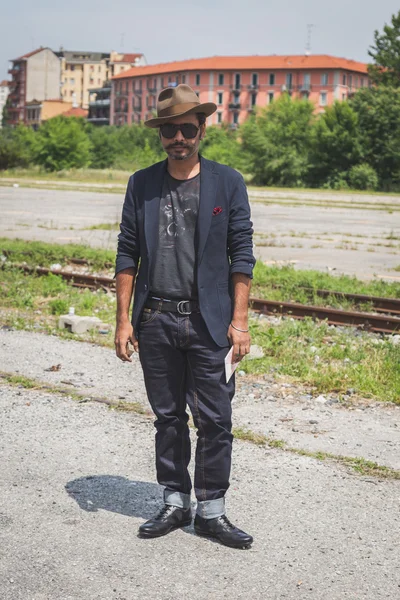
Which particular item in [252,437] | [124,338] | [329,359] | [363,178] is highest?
[363,178]

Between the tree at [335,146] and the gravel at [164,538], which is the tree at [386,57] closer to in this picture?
the tree at [335,146]

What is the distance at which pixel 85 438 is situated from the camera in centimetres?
652

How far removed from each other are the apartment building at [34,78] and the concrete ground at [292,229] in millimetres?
147147

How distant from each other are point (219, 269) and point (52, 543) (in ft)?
5.13

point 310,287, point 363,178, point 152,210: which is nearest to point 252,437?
point 152,210

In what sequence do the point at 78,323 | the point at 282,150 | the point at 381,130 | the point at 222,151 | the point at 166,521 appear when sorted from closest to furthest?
the point at 166,521
the point at 78,323
the point at 381,130
the point at 282,150
the point at 222,151

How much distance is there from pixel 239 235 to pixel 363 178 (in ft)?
213

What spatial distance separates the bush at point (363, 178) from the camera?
67.8 m

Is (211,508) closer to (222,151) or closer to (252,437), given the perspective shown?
(252,437)

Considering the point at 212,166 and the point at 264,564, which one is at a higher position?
the point at 212,166

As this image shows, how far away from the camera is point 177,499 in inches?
195

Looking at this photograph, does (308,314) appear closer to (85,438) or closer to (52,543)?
(85,438)

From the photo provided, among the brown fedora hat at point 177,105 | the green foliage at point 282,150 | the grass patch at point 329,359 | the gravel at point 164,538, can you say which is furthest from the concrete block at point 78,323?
the green foliage at point 282,150

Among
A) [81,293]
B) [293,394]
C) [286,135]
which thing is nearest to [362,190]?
[286,135]
